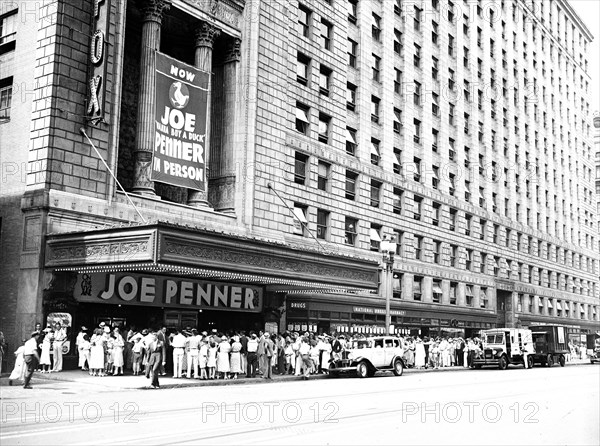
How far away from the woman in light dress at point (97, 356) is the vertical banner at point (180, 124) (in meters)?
8.23

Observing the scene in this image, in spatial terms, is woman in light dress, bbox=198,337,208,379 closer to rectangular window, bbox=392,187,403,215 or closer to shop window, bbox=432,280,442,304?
rectangular window, bbox=392,187,403,215

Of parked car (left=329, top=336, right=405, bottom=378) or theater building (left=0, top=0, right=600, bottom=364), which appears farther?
parked car (left=329, top=336, right=405, bottom=378)

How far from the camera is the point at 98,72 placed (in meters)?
27.0

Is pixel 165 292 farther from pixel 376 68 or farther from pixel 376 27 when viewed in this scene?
pixel 376 27

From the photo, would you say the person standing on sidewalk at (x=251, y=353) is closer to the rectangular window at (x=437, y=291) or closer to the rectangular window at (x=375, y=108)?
the rectangular window at (x=375, y=108)

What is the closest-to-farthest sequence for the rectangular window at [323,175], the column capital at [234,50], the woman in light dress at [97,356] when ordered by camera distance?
the woman in light dress at [97,356], the column capital at [234,50], the rectangular window at [323,175]

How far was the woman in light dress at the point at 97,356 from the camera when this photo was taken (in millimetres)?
24891

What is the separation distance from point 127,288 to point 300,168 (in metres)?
15.2

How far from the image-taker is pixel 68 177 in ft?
86.6

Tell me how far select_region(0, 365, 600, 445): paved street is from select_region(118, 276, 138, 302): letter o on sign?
5891 millimetres

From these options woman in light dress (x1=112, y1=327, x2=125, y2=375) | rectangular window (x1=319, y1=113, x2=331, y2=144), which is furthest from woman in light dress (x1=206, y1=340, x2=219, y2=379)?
rectangular window (x1=319, y1=113, x2=331, y2=144)

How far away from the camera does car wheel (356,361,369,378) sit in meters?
30.7

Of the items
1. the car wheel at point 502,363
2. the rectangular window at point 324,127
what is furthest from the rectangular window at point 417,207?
the car wheel at point 502,363

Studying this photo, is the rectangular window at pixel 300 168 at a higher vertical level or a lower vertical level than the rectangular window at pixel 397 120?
lower
